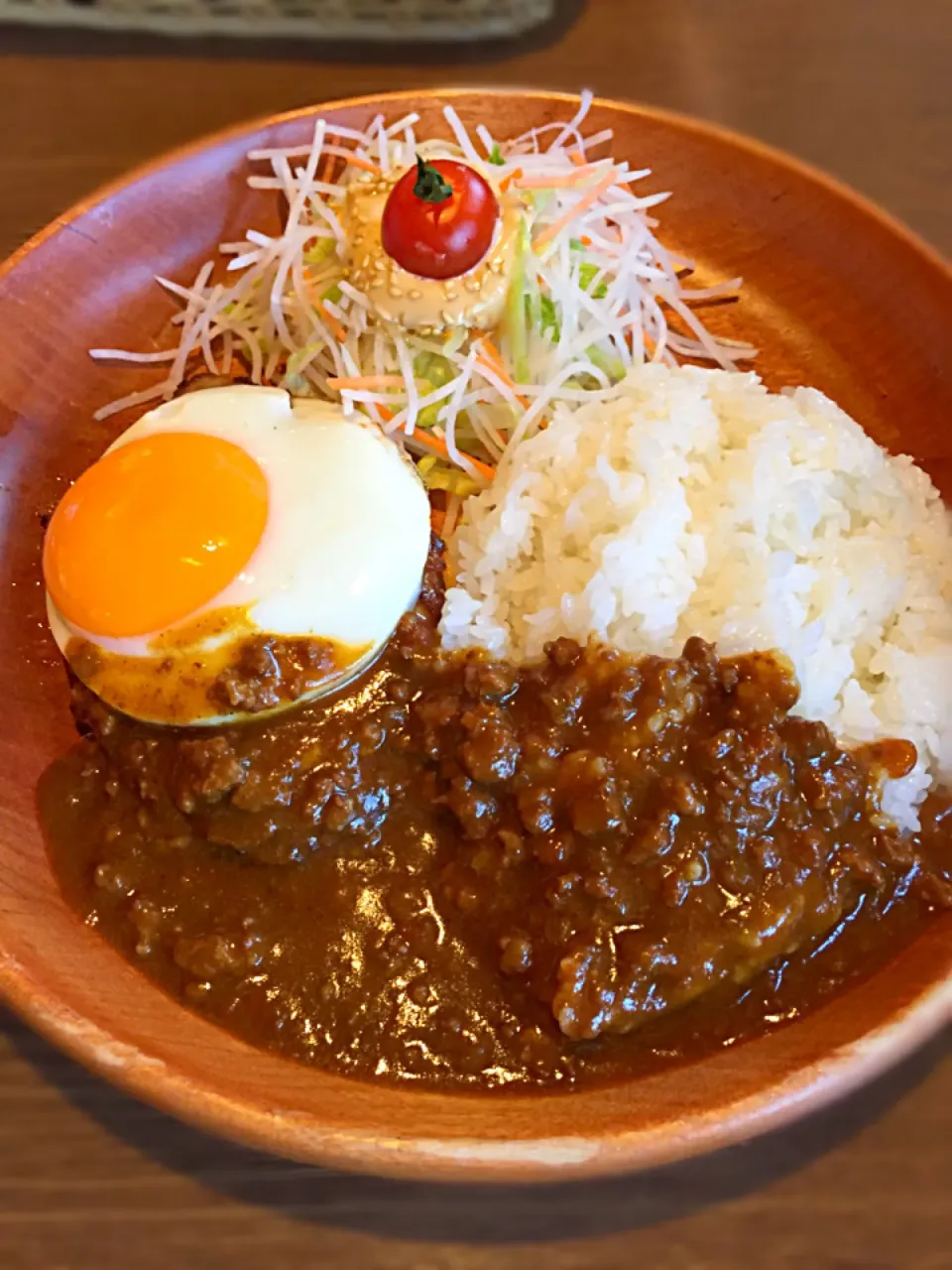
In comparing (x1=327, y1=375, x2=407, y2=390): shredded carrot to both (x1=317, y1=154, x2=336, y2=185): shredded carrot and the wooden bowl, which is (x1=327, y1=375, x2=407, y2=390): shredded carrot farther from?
(x1=317, y1=154, x2=336, y2=185): shredded carrot

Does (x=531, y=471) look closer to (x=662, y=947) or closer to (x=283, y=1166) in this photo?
(x=662, y=947)

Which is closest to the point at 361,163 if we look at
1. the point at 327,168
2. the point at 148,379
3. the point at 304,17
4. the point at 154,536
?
the point at 327,168

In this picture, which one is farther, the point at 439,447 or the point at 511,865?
the point at 439,447

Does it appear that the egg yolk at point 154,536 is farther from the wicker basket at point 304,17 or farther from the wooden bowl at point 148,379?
the wicker basket at point 304,17

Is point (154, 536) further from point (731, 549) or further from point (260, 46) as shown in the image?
point (260, 46)

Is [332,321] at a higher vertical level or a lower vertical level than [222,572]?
higher

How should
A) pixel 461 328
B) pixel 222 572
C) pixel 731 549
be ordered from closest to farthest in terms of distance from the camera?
pixel 222 572 → pixel 731 549 → pixel 461 328

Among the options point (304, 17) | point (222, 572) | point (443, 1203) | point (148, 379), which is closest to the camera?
point (443, 1203)
